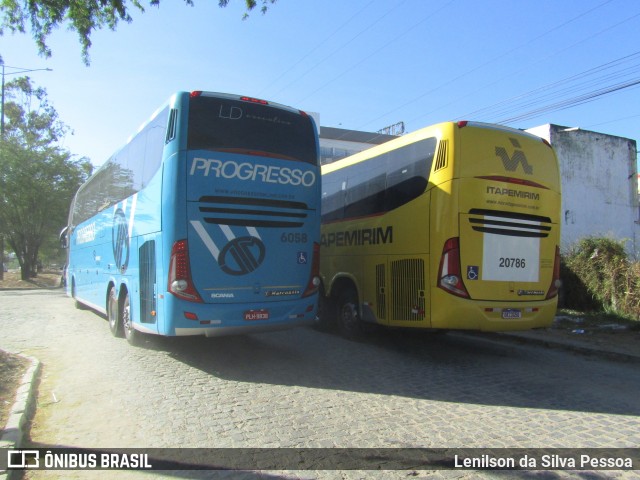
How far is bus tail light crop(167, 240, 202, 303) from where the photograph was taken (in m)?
6.58

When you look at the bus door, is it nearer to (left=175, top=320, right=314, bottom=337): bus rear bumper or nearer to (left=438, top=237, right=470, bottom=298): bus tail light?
(left=438, top=237, right=470, bottom=298): bus tail light

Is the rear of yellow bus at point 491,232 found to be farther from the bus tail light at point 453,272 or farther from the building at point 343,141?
the building at point 343,141

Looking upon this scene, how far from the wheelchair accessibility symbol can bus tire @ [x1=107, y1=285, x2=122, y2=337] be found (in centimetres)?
645

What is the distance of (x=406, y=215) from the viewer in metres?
7.86

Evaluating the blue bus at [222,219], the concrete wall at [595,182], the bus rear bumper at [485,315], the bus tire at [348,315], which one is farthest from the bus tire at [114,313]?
the concrete wall at [595,182]

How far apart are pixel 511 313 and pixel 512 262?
78 cm

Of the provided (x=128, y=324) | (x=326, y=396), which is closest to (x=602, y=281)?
(x=326, y=396)

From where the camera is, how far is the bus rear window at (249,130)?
680 cm

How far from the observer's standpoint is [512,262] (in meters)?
7.39

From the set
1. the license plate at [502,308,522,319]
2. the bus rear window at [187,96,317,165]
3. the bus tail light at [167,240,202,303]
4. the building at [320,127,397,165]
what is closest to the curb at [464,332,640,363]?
the license plate at [502,308,522,319]

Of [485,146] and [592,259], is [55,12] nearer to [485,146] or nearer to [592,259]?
[485,146]

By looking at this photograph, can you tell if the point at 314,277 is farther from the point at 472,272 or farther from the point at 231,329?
the point at 472,272

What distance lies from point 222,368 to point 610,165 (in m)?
19.9

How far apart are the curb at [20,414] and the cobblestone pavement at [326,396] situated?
0.16 metres
